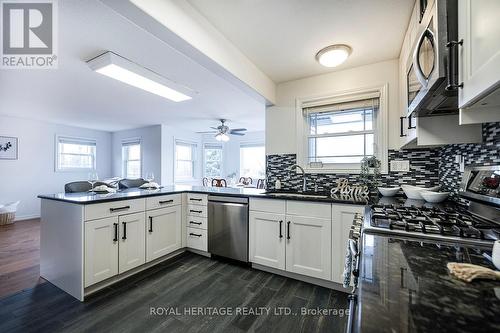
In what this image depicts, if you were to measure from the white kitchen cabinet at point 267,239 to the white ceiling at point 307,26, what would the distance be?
1738 mm

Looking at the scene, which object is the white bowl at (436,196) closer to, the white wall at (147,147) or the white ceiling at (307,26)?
the white ceiling at (307,26)

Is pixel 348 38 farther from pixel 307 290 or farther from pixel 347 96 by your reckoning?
pixel 307 290

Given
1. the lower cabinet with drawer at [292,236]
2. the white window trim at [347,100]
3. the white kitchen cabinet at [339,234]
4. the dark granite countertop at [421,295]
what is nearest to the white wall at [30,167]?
the lower cabinet with drawer at [292,236]

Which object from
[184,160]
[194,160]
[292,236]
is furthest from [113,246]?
[194,160]

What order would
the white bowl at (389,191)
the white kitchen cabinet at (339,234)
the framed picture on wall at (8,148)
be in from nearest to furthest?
the white kitchen cabinet at (339,234) < the white bowl at (389,191) < the framed picture on wall at (8,148)

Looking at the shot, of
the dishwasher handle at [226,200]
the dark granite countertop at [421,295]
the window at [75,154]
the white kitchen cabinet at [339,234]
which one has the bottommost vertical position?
the white kitchen cabinet at [339,234]

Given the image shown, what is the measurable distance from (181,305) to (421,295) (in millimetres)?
1868

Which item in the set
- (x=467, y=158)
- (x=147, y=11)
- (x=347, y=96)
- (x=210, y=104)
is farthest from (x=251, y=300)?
(x=210, y=104)

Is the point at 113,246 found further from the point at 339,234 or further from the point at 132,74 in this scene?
the point at 339,234

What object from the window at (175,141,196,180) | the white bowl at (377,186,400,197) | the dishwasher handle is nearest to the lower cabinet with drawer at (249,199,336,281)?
the dishwasher handle

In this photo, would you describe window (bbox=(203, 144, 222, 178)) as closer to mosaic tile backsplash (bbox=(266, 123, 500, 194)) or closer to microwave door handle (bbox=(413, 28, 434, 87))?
mosaic tile backsplash (bbox=(266, 123, 500, 194))

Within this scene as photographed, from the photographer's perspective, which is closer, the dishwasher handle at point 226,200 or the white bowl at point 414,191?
the white bowl at point 414,191

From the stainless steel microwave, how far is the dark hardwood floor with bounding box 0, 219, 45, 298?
11.5 feet

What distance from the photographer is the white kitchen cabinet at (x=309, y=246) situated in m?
2.10
